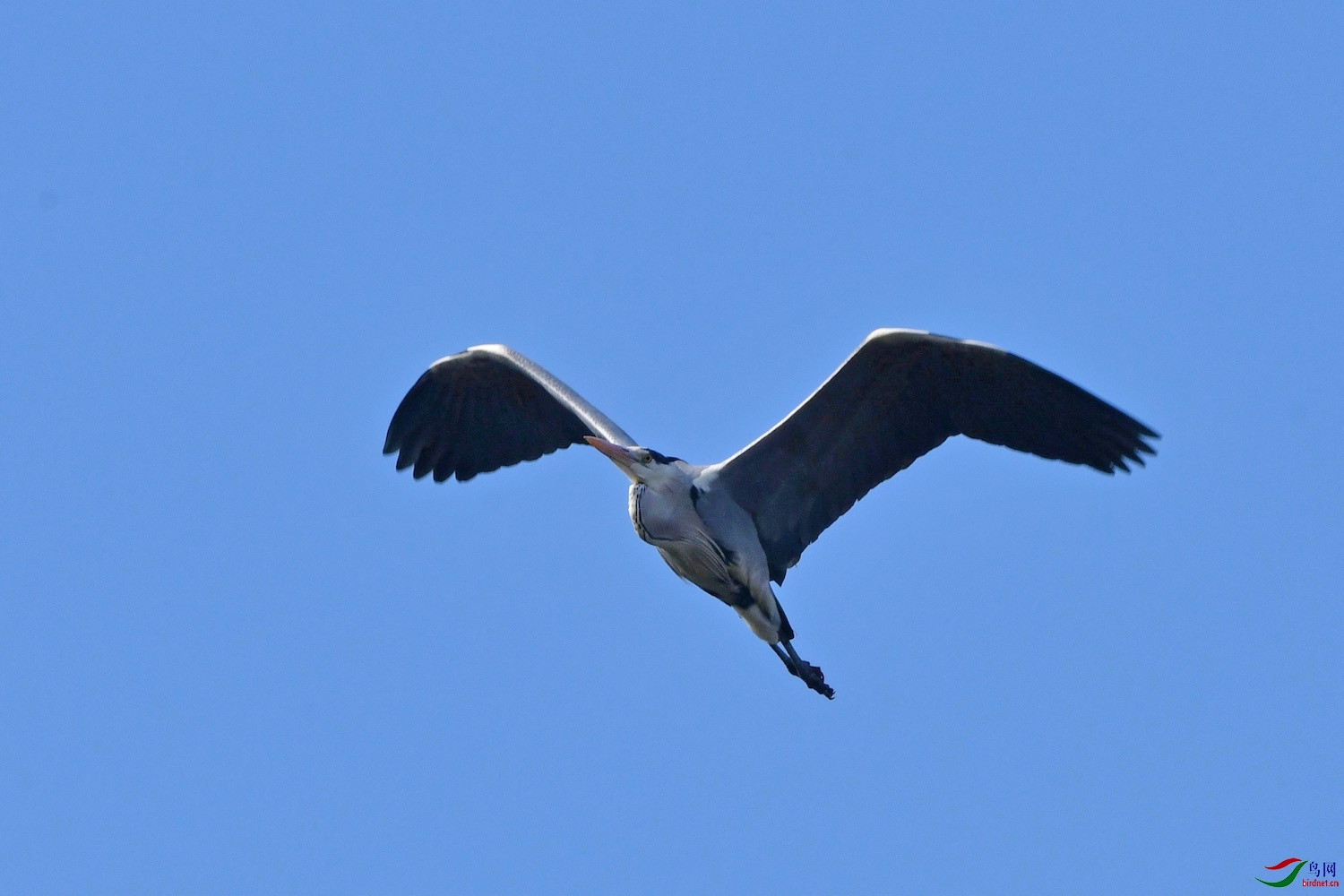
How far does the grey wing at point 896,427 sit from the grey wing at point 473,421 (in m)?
2.13

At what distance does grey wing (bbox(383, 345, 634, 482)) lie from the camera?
45.8 ft

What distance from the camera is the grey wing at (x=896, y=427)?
37.7ft

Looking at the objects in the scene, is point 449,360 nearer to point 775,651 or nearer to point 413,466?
point 413,466

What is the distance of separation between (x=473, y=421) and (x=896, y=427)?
3973 millimetres

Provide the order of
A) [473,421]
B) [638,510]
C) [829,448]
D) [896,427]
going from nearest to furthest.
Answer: [896,427] → [638,510] → [829,448] → [473,421]

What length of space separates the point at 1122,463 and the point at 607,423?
13.1 feet

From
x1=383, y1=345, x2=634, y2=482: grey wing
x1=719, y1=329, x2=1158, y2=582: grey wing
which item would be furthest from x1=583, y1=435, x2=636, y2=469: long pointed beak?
x1=383, y1=345, x2=634, y2=482: grey wing

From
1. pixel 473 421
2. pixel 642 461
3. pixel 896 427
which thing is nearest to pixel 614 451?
pixel 642 461

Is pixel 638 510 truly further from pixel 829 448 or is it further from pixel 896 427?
pixel 896 427

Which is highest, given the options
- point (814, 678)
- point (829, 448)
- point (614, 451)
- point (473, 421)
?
point (473, 421)

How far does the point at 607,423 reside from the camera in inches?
506

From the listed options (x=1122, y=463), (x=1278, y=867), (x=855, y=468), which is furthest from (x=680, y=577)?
(x=1278, y=867)

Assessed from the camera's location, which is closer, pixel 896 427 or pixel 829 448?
pixel 896 427

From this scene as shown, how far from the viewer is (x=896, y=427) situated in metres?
12.1
